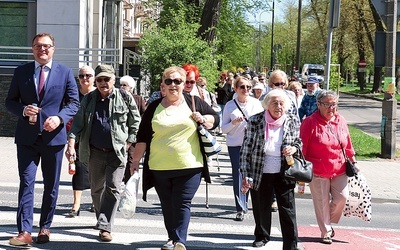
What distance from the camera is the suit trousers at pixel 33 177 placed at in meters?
7.21

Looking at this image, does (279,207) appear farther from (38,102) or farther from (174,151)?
(38,102)

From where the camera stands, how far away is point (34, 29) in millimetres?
23328

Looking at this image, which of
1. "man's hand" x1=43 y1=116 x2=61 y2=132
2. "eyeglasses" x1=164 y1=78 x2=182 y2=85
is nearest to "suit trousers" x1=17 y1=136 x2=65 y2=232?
"man's hand" x1=43 y1=116 x2=61 y2=132

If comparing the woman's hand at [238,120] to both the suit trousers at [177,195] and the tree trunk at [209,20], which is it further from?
the tree trunk at [209,20]

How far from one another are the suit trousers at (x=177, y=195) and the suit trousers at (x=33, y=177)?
3.49 feet

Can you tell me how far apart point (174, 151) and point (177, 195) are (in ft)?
1.40

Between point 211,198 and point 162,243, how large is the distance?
3.70 meters

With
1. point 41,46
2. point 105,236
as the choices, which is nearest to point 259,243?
point 105,236

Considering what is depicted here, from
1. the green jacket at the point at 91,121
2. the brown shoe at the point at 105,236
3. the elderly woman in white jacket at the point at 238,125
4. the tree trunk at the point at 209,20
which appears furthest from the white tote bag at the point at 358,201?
the tree trunk at the point at 209,20

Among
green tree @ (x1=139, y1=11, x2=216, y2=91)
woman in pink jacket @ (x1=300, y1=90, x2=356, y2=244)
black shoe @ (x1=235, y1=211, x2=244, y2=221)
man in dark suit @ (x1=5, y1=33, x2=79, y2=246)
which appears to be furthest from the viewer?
green tree @ (x1=139, y1=11, x2=216, y2=91)

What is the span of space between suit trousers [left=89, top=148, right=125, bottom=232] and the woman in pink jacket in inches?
83.6

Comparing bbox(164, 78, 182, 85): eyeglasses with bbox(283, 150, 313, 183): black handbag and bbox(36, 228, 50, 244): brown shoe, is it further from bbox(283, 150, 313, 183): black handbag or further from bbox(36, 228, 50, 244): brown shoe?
bbox(36, 228, 50, 244): brown shoe

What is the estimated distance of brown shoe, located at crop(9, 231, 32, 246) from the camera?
7121mm

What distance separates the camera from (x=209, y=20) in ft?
85.0
